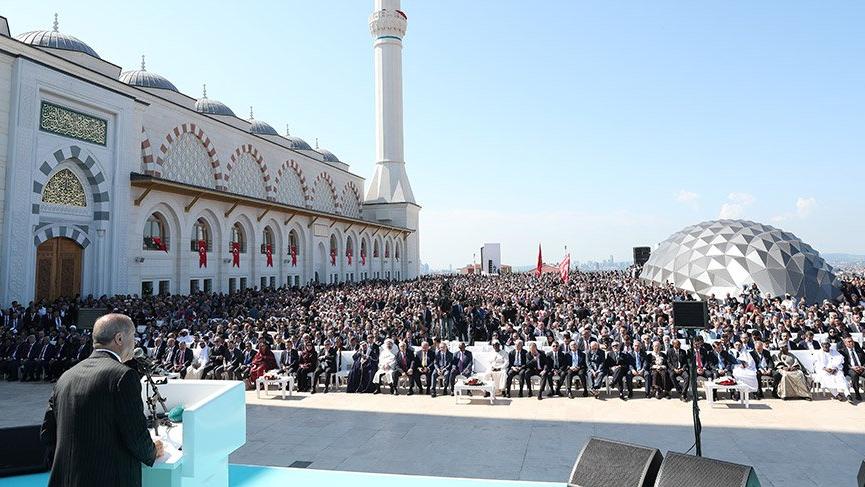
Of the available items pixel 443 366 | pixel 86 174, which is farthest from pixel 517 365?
pixel 86 174

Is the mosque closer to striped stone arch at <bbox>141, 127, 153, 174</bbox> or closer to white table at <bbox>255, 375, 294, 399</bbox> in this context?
striped stone arch at <bbox>141, 127, 153, 174</bbox>

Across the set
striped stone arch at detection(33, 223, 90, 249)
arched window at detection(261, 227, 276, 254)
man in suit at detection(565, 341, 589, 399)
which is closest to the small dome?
striped stone arch at detection(33, 223, 90, 249)

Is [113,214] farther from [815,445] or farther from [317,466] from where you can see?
[815,445]

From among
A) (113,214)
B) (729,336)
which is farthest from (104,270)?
(729,336)

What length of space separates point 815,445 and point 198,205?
25365 millimetres

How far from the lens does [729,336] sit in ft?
36.9

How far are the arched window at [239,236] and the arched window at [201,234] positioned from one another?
2.01 m

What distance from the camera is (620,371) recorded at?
382 inches

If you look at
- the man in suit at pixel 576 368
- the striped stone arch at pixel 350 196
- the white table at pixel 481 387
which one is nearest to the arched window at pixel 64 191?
the white table at pixel 481 387

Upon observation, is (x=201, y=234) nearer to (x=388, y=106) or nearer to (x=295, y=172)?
(x=295, y=172)

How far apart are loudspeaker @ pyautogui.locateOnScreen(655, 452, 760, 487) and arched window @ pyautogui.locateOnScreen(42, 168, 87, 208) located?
20431 millimetres

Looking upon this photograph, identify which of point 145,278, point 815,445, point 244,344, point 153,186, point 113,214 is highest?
point 153,186

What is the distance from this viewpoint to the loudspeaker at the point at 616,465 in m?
3.94

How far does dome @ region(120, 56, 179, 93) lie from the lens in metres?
28.6
